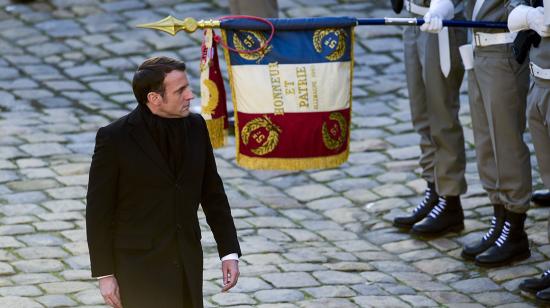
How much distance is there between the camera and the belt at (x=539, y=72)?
6305 millimetres

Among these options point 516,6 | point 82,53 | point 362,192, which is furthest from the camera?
point 82,53

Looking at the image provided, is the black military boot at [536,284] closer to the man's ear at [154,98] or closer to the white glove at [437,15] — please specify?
the white glove at [437,15]

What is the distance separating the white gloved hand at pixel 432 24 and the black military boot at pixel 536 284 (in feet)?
4.39

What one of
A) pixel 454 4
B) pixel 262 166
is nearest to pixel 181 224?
pixel 262 166

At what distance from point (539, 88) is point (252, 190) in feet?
7.88

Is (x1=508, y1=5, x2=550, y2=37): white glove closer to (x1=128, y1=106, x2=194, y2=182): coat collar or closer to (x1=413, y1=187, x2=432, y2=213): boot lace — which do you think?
(x1=413, y1=187, x2=432, y2=213): boot lace

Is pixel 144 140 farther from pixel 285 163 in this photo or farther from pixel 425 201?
pixel 425 201

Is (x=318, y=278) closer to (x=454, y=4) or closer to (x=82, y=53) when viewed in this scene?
(x=454, y=4)

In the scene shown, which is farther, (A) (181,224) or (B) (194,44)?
(B) (194,44)

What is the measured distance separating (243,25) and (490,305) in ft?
6.02

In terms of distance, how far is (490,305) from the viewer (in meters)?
6.52

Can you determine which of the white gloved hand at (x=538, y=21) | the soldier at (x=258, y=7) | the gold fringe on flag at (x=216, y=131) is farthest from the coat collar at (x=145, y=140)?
the soldier at (x=258, y=7)

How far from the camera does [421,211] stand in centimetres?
763

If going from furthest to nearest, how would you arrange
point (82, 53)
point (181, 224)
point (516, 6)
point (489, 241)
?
point (82, 53) < point (489, 241) < point (516, 6) < point (181, 224)
